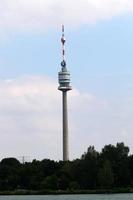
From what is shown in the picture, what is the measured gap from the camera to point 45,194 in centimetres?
18025

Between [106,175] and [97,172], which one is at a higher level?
[97,172]

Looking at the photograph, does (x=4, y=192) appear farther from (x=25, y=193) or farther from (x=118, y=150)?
(x=118, y=150)

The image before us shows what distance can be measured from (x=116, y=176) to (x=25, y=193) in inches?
786

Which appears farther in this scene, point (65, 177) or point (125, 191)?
point (65, 177)

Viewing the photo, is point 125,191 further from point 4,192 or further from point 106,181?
point 4,192

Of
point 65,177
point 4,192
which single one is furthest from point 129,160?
point 4,192

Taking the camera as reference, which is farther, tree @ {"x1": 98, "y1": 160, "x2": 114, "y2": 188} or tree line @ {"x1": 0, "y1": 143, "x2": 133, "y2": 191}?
tree line @ {"x1": 0, "y1": 143, "x2": 133, "y2": 191}

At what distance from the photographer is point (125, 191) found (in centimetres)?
17462

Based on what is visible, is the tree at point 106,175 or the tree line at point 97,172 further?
the tree line at point 97,172

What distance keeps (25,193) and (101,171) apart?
17424 mm

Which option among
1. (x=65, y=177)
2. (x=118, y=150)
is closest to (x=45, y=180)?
(x=65, y=177)

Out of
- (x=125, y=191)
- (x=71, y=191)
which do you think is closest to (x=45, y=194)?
(x=71, y=191)

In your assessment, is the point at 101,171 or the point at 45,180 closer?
the point at 101,171

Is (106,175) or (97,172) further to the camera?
(97,172)
